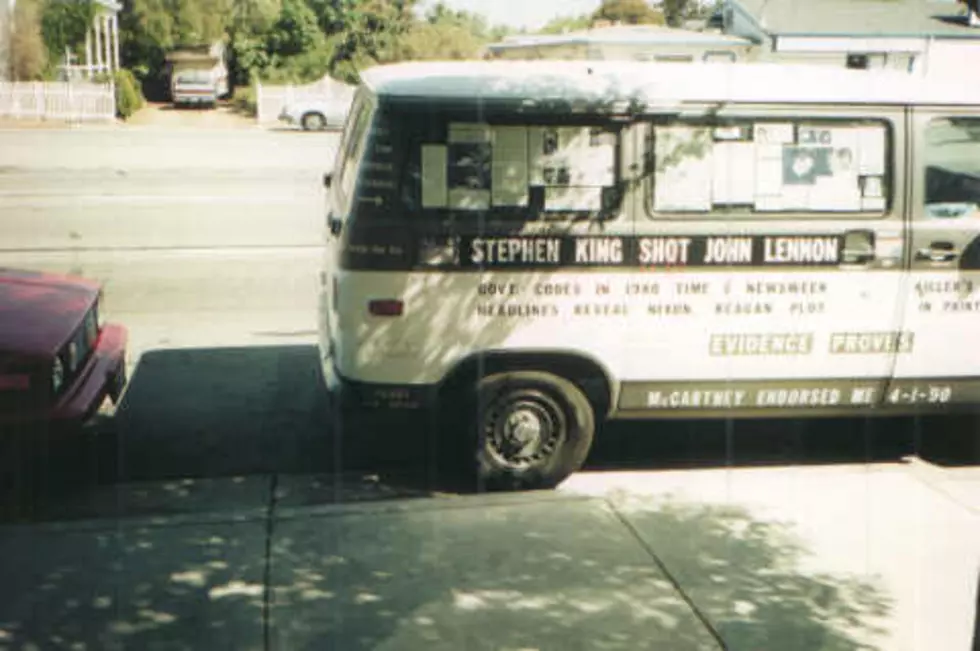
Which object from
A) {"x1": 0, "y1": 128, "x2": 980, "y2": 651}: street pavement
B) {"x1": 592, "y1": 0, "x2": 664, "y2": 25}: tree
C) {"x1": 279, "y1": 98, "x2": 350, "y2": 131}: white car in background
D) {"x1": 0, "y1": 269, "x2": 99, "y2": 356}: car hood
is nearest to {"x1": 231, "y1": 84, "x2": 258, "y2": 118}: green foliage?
{"x1": 279, "y1": 98, "x2": 350, "y2": 131}: white car in background

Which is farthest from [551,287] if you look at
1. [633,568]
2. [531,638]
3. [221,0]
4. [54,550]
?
[221,0]

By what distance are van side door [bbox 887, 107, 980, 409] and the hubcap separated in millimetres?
2005

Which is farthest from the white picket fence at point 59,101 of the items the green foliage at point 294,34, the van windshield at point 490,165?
the van windshield at point 490,165

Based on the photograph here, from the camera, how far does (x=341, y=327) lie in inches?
240

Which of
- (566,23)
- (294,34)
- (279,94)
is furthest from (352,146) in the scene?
(566,23)

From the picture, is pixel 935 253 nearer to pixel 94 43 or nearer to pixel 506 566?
pixel 506 566

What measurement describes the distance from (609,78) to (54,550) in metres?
3.73

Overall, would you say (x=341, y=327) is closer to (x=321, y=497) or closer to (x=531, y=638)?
(x=321, y=497)

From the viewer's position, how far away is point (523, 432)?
6.37 m

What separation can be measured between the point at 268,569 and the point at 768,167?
3404mm

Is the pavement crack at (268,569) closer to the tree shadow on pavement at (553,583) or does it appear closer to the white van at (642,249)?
the tree shadow on pavement at (553,583)

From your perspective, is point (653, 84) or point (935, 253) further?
point (935, 253)

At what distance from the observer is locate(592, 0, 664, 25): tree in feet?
209

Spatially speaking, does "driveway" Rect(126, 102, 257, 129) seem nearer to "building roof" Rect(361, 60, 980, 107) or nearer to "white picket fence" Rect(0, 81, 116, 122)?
"white picket fence" Rect(0, 81, 116, 122)
